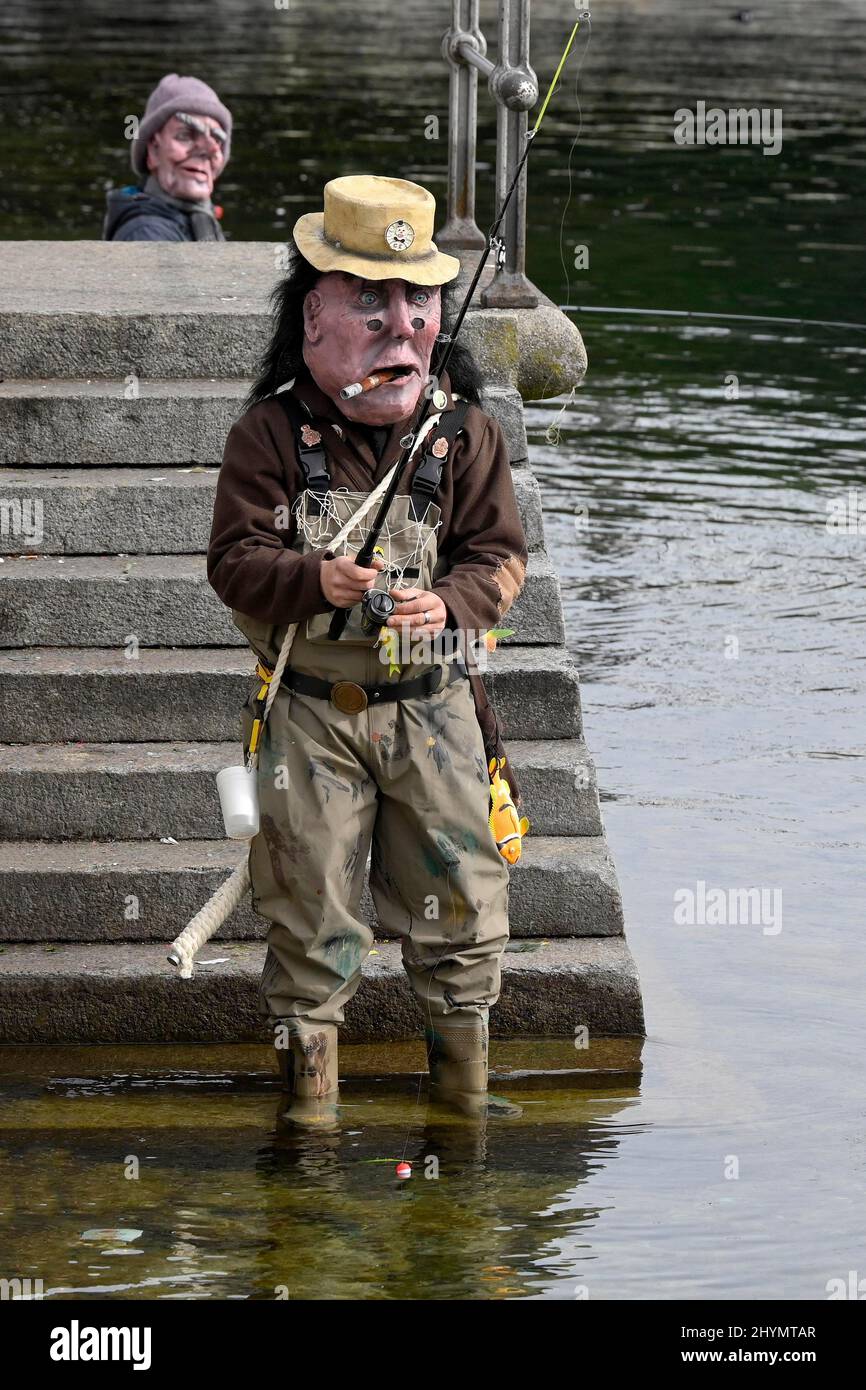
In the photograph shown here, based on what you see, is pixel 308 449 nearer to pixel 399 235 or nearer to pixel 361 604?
pixel 361 604

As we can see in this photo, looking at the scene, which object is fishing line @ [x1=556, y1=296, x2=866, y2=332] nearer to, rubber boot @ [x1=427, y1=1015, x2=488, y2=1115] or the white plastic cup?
rubber boot @ [x1=427, y1=1015, x2=488, y2=1115]

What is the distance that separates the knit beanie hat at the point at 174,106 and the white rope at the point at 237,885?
15.6 feet

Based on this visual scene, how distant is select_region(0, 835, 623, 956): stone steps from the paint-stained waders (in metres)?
0.80

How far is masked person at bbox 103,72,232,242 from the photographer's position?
29.0ft

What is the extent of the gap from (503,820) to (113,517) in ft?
6.38

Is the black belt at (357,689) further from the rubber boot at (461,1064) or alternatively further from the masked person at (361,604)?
the rubber boot at (461,1064)

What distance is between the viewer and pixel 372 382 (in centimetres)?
437

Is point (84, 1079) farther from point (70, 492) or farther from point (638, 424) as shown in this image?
point (638, 424)

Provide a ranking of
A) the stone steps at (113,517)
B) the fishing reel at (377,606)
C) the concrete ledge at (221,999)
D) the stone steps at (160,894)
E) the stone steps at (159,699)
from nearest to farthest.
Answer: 1. the fishing reel at (377,606)
2. the concrete ledge at (221,999)
3. the stone steps at (160,894)
4. the stone steps at (159,699)
5. the stone steps at (113,517)

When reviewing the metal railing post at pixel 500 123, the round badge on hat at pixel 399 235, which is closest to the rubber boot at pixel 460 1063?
the round badge on hat at pixel 399 235

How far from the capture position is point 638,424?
11984 mm

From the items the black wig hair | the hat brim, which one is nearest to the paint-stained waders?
the black wig hair

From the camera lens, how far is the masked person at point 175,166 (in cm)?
883

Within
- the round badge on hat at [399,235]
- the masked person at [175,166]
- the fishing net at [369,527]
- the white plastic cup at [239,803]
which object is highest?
the masked person at [175,166]
